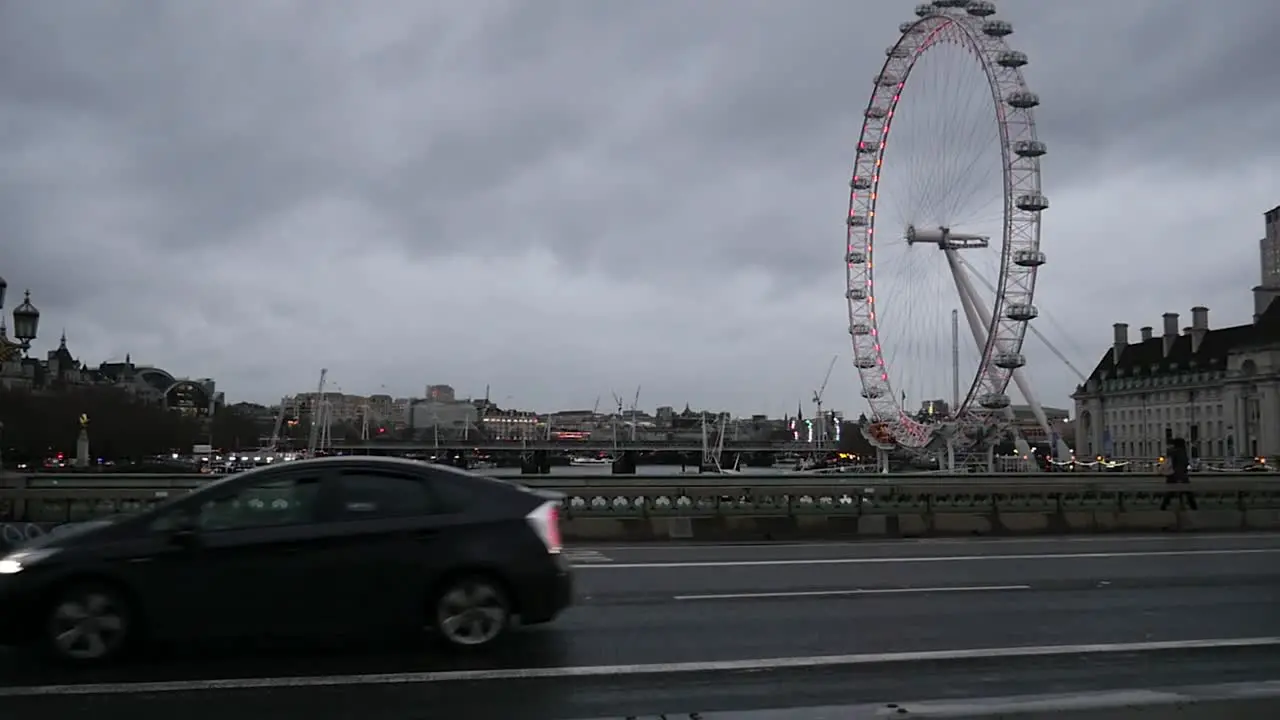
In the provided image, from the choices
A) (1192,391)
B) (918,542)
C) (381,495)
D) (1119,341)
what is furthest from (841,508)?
(1119,341)

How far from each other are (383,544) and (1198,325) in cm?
15087

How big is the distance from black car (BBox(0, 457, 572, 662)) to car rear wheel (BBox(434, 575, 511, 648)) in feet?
0.04

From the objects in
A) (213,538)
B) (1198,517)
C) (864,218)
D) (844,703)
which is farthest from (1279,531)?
(864,218)

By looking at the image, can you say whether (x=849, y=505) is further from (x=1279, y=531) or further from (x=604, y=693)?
(x=604, y=693)

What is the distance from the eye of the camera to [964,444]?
68.2m

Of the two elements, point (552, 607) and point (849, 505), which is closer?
point (552, 607)

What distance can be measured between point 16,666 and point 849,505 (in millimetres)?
16860

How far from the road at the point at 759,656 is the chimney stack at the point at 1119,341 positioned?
154m

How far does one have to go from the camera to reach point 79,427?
263 feet

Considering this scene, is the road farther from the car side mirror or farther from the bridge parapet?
the bridge parapet

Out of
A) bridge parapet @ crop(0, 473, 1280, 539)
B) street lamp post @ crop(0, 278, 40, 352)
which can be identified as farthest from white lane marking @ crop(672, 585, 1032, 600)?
street lamp post @ crop(0, 278, 40, 352)

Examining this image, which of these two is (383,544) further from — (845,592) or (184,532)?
(845,592)

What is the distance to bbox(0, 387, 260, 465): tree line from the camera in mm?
76938

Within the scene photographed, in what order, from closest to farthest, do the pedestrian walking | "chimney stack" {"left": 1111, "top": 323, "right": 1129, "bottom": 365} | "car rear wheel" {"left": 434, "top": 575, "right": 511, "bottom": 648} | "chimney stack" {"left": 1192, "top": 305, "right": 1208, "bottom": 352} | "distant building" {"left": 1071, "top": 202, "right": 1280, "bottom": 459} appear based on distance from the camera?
1. "car rear wheel" {"left": 434, "top": 575, "right": 511, "bottom": 648}
2. the pedestrian walking
3. "distant building" {"left": 1071, "top": 202, "right": 1280, "bottom": 459}
4. "chimney stack" {"left": 1192, "top": 305, "right": 1208, "bottom": 352}
5. "chimney stack" {"left": 1111, "top": 323, "right": 1129, "bottom": 365}
